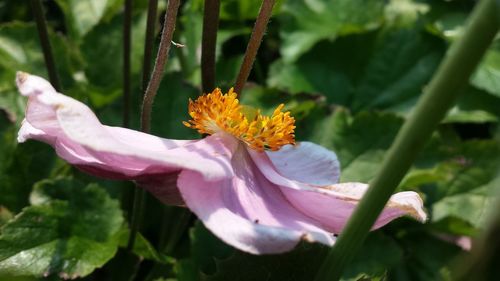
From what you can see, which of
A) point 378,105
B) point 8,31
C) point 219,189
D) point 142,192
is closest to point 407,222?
point 378,105

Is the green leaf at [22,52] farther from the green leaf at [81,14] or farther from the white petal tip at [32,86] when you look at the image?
the white petal tip at [32,86]

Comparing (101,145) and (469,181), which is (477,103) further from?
(101,145)

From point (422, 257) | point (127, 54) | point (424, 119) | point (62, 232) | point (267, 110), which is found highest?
point (424, 119)

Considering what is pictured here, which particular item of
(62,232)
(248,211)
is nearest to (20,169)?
(62,232)

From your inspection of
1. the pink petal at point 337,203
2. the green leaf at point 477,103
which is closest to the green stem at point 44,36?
the pink petal at point 337,203

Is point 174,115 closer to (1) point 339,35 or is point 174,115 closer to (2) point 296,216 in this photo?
(1) point 339,35

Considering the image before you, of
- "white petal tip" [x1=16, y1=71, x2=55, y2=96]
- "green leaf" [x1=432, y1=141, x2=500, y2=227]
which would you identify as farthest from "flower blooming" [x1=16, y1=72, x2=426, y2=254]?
"green leaf" [x1=432, y1=141, x2=500, y2=227]
